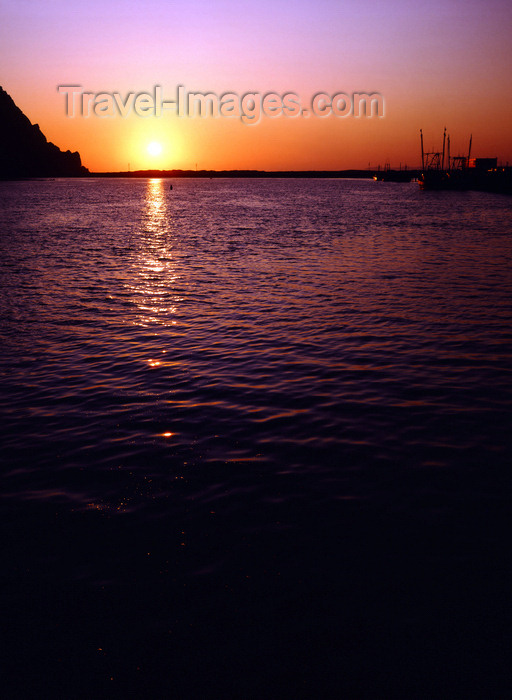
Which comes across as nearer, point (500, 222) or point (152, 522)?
point (152, 522)

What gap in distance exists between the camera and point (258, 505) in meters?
7.78

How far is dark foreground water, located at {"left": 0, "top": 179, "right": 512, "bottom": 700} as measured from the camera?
5.21 meters

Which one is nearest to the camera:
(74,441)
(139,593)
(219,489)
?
(139,593)

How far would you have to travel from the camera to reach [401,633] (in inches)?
215

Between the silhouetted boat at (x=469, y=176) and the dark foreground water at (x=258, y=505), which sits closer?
the dark foreground water at (x=258, y=505)

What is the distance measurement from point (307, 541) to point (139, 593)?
7.85 feet

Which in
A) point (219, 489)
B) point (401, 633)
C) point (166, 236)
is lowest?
point (401, 633)

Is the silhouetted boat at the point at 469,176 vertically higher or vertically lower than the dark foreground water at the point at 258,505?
higher

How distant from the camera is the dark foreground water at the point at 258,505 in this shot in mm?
5211

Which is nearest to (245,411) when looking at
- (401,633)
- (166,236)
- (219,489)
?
(219,489)

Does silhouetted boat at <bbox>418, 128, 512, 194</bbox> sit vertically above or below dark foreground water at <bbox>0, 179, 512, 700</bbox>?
above

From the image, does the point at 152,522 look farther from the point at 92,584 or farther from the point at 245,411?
the point at 245,411

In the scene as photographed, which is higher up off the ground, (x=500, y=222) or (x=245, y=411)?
(x=500, y=222)

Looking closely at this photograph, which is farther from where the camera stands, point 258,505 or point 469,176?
point 469,176
